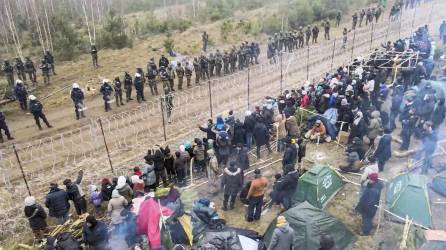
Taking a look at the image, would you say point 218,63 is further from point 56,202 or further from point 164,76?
point 56,202

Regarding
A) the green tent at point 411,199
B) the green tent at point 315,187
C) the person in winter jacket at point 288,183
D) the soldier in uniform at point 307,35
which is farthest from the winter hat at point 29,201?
the soldier in uniform at point 307,35

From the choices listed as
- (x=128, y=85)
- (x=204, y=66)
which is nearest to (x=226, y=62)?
(x=204, y=66)

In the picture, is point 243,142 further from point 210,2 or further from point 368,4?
point 368,4

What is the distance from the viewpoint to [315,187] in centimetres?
1074

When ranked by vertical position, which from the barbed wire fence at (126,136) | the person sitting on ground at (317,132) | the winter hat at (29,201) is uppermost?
the winter hat at (29,201)

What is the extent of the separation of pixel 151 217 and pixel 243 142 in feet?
16.7

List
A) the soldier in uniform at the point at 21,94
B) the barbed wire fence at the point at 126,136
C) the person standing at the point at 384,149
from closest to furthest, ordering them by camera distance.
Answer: the person standing at the point at 384,149, the barbed wire fence at the point at 126,136, the soldier in uniform at the point at 21,94

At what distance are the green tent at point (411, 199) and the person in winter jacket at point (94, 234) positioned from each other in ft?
22.8

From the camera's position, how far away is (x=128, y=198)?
1026 cm

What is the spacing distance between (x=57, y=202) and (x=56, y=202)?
2cm

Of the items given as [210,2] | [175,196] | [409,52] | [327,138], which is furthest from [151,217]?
[210,2]

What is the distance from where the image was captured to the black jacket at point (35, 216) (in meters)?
9.70

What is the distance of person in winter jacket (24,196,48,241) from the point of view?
967 cm

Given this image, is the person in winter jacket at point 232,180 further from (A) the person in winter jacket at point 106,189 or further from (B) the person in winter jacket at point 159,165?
(A) the person in winter jacket at point 106,189
